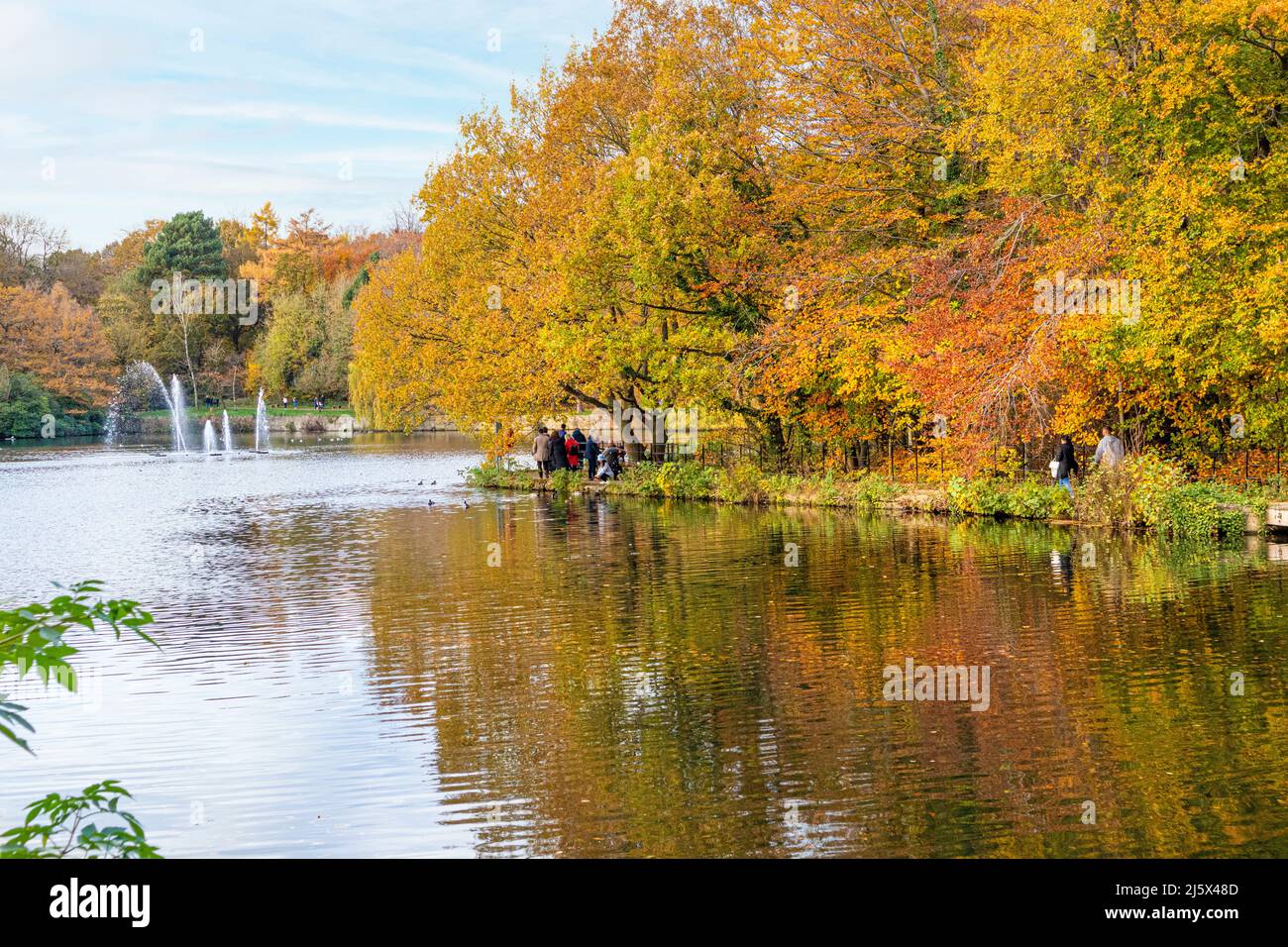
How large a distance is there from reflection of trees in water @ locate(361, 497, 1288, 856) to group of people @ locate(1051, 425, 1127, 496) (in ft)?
10.0

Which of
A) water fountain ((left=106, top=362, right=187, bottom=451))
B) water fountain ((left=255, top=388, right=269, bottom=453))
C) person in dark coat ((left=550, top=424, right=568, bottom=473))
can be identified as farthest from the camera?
water fountain ((left=106, top=362, right=187, bottom=451))

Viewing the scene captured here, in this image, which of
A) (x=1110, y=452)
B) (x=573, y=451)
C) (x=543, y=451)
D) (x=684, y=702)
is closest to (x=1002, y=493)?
(x=1110, y=452)

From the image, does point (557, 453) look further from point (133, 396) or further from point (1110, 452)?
point (133, 396)

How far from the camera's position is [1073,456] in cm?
2475

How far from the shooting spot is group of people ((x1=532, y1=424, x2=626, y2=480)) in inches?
1442

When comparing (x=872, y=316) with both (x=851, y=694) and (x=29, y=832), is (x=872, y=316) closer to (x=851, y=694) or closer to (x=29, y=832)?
(x=851, y=694)

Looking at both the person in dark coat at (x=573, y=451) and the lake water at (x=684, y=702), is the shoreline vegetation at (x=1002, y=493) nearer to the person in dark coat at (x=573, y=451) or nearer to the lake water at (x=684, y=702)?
the lake water at (x=684, y=702)

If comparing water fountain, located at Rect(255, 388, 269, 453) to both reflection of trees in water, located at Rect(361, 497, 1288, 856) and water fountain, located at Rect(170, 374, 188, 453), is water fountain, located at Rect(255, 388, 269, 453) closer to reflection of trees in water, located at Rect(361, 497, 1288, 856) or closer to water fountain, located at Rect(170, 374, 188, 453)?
water fountain, located at Rect(170, 374, 188, 453)

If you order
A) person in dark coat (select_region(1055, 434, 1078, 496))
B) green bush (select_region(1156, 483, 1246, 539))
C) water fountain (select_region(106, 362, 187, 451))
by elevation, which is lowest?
green bush (select_region(1156, 483, 1246, 539))

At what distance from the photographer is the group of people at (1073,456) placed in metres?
23.2

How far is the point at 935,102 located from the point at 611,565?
48.5 ft

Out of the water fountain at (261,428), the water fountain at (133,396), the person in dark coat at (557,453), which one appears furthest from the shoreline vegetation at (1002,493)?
the water fountain at (133,396)

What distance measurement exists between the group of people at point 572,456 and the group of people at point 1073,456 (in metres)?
13.8

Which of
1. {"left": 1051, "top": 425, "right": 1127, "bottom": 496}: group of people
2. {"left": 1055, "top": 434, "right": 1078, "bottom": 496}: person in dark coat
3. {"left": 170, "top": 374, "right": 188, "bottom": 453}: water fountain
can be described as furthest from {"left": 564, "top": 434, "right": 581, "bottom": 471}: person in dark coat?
{"left": 170, "top": 374, "right": 188, "bottom": 453}: water fountain
